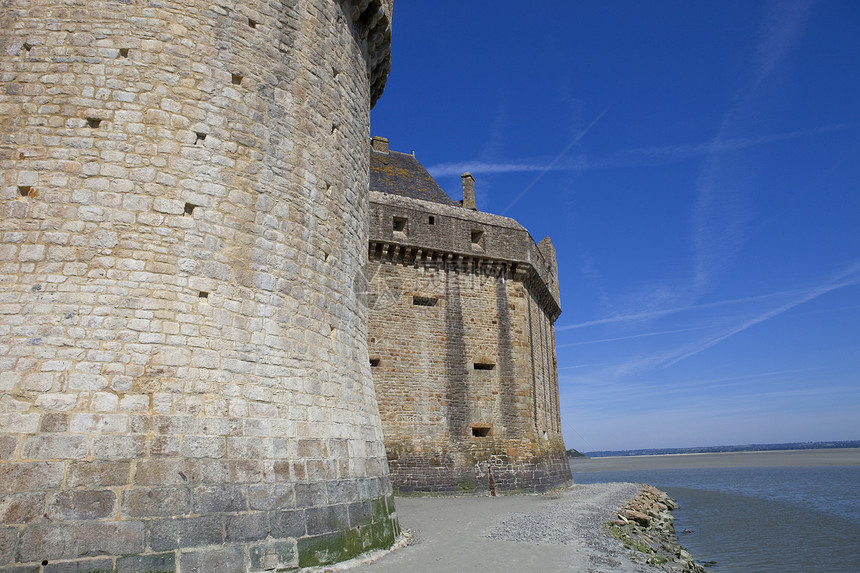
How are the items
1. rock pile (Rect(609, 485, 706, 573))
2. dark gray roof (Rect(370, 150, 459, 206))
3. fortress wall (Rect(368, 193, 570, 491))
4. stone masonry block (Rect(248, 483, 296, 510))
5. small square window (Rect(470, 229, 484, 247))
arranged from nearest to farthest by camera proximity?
stone masonry block (Rect(248, 483, 296, 510)) → rock pile (Rect(609, 485, 706, 573)) → fortress wall (Rect(368, 193, 570, 491)) → small square window (Rect(470, 229, 484, 247)) → dark gray roof (Rect(370, 150, 459, 206))

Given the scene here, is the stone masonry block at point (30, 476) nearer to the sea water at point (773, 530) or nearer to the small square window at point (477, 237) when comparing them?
the sea water at point (773, 530)

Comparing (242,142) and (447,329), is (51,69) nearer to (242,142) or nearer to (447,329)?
(242,142)

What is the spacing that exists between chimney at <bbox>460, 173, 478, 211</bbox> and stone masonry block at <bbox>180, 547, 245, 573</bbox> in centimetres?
1484

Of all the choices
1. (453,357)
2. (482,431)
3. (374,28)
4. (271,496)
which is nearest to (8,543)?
(271,496)

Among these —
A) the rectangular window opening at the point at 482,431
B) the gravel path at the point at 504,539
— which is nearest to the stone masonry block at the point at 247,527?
the gravel path at the point at 504,539

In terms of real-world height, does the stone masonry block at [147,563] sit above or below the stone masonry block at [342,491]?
below

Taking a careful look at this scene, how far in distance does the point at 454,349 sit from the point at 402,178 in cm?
586

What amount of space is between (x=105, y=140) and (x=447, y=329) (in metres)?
10.8

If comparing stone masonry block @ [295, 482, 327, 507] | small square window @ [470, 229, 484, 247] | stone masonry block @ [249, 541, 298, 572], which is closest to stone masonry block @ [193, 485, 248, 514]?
stone masonry block @ [249, 541, 298, 572]

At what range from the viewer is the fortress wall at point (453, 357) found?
47.7ft

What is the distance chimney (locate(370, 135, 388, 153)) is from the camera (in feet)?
63.6

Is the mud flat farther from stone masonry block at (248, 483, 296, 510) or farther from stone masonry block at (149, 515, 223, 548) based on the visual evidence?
stone masonry block at (149, 515, 223, 548)

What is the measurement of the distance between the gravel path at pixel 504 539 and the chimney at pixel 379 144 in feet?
35.8

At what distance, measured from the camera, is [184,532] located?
194 inches
